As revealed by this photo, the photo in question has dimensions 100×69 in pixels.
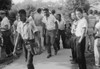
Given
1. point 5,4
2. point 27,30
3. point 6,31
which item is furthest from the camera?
point 5,4

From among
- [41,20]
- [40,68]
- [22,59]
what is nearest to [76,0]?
[41,20]

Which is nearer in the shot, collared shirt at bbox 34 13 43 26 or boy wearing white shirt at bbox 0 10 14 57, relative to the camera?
A: boy wearing white shirt at bbox 0 10 14 57

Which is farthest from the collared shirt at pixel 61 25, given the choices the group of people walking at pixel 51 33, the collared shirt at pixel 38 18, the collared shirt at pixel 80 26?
the collared shirt at pixel 80 26

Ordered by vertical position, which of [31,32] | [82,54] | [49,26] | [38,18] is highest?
[38,18]

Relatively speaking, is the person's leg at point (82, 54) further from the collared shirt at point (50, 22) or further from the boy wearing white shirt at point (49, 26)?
the collared shirt at point (50, 22)

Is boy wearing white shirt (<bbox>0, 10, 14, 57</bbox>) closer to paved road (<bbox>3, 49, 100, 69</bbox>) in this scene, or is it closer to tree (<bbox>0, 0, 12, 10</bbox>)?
paved road (<bbox>3, 49, 100, 69</bbox>)

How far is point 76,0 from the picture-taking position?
969 inches

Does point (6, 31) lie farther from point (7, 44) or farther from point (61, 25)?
point (61, 25)

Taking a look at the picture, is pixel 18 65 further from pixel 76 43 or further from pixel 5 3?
pixel 5 3

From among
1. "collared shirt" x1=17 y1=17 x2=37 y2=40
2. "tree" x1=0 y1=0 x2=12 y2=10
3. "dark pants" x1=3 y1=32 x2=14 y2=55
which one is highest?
"tree" x1=0 y1=0 x2=12 y2=10

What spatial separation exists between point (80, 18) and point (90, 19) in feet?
12.2

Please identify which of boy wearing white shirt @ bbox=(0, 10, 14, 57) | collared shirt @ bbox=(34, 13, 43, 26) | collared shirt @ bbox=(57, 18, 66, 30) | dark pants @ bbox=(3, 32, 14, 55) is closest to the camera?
boy wearing white shirt @ bbox=(0, 10, 14, 57)

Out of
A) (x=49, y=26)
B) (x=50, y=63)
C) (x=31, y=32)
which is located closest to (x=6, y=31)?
(x=49, y=26)

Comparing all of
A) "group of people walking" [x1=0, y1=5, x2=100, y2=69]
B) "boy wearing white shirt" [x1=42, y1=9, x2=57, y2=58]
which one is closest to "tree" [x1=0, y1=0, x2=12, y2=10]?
"group of people walking" [x1=0, y1=5, x2=100, y2=69]
